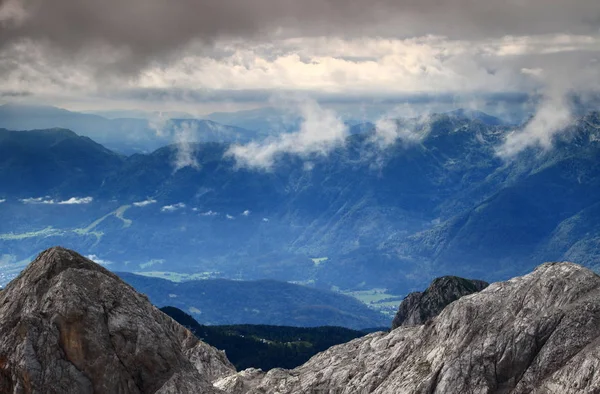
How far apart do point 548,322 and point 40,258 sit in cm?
4932

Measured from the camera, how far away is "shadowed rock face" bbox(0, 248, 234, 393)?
80312 millimetres

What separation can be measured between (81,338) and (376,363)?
3863 cm

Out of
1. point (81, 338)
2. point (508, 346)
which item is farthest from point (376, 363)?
point (81, 338)

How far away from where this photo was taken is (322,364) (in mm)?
119750

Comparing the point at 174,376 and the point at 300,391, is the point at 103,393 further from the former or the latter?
the point at 300,391

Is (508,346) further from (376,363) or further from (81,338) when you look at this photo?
(81,338)

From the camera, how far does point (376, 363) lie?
353ft

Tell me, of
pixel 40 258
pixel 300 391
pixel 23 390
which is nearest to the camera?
pixel 23 390

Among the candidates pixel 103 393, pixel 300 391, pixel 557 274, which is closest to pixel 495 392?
pixel 557 274

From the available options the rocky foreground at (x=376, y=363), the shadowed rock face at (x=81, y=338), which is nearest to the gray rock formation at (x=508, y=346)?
the rocky foreground at (x=376, y=363)

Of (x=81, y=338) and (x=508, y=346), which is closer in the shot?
(x=81, y=338)

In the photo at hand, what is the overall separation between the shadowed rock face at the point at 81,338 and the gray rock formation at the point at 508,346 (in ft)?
75.4

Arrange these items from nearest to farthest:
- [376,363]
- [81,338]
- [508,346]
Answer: [81,338] < [508,346] < [376,363]

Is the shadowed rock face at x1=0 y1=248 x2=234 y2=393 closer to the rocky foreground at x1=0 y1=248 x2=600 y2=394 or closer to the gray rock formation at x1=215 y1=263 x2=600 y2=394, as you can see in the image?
the rocky foreground at x1=0 y1=248 x2=600 y2=394
